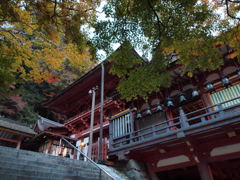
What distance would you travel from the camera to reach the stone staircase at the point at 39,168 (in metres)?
4.32

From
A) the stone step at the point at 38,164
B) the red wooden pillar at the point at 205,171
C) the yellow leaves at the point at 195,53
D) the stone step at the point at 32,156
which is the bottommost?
the red wooden pillar at the point at 205,171

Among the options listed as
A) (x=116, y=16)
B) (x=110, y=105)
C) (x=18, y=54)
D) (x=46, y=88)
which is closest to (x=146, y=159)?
(x=110, y=105)

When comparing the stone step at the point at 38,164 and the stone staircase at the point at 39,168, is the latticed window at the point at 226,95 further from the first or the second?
the stone step at the point at 38,164

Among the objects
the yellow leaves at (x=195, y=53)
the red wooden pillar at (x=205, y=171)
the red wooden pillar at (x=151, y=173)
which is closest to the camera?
the yellow leaves at (x=195, y=53)

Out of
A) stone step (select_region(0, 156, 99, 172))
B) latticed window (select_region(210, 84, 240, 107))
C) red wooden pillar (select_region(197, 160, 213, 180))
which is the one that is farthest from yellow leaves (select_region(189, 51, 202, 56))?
stone step (select_region(0, 156, 99, 172))

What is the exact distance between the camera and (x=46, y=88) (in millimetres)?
29000

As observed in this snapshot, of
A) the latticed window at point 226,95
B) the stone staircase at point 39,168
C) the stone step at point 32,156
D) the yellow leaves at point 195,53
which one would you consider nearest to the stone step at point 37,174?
the stone staircase at point 39,168

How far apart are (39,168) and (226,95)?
8768mm

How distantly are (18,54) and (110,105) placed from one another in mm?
6647

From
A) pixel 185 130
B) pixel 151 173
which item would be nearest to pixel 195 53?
pixel 185 130

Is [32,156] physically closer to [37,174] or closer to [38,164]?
[38,164]

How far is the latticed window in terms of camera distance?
7.79 metres

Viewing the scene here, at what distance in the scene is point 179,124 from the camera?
24.9ft

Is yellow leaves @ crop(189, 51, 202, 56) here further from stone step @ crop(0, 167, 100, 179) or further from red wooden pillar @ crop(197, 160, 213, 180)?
stone step @ crop(0, 167, 100, 179)
